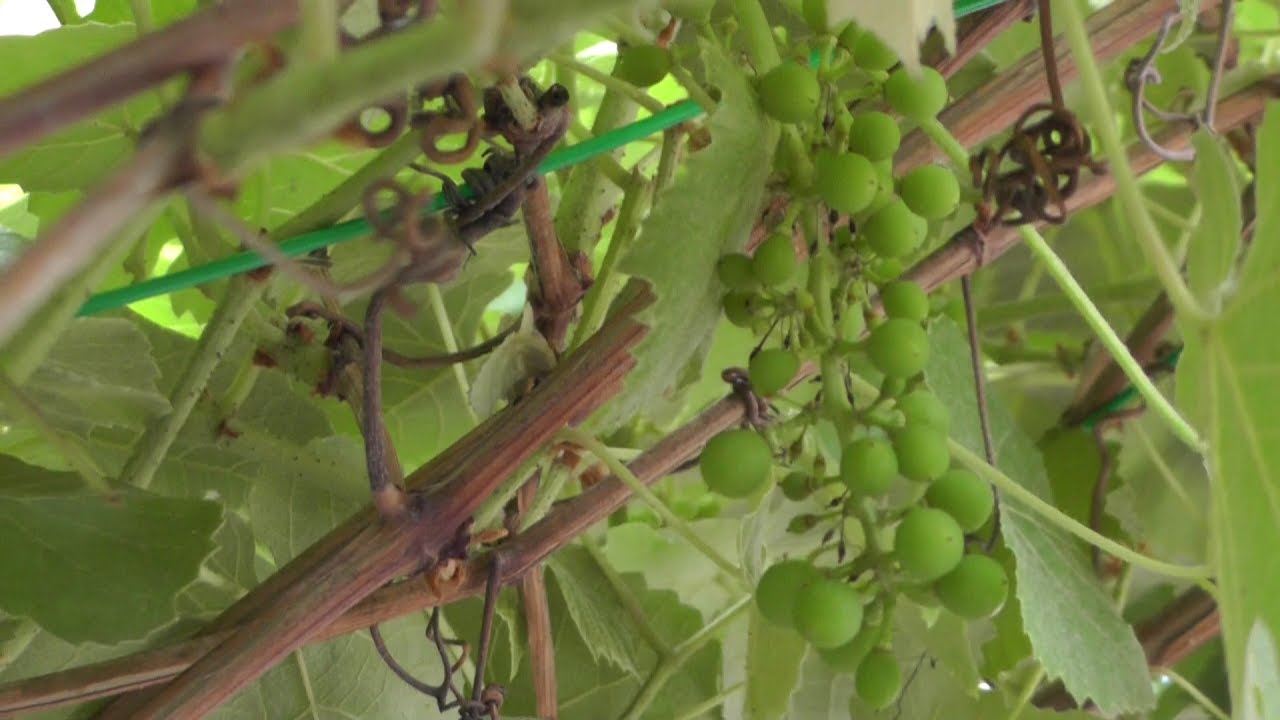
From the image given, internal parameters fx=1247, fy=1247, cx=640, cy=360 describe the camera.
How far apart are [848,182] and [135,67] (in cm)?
26

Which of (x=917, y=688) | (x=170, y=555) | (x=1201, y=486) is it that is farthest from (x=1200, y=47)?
Result: (x=170, y=555)

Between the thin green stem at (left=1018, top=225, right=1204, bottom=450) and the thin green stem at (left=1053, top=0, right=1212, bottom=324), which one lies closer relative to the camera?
the thin green stem at (left=1053, top=0, right=1212, bottom=324)

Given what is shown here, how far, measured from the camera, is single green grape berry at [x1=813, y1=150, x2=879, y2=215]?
399mm

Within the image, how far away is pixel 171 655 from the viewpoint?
469 millimetres

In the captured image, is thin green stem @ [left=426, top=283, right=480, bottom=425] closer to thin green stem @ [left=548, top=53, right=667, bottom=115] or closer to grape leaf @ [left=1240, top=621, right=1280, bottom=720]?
thin green stem @ [left=548, top=53, right=667, bottom=115]

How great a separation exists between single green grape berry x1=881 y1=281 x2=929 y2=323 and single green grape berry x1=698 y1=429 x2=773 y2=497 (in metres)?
0.07

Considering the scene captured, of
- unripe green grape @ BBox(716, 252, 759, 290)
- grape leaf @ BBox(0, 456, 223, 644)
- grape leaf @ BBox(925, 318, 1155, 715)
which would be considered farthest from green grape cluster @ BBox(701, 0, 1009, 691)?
grape leaf @ BBox(0, 456, 223, 644)

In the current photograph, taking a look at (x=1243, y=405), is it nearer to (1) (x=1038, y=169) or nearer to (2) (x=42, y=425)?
(1) (x=1038, y=169)

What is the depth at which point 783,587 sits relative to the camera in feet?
1.47

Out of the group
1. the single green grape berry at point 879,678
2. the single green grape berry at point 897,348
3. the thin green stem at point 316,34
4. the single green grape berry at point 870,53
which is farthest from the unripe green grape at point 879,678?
the thin green stem at point 316,34

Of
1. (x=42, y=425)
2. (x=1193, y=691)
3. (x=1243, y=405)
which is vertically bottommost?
(x=1193, y=691)

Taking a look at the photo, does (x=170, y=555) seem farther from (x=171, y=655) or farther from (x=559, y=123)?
(x=559, y=123)

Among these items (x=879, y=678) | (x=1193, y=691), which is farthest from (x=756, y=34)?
(x=1193, y=691)

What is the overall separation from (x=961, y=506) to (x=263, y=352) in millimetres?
306
